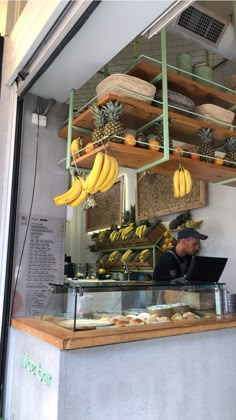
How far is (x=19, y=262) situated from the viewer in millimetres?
2623

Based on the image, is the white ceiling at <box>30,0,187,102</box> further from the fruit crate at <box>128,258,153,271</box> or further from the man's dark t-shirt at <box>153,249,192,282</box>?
the fruit crate at <box>128,258,153,271</box>

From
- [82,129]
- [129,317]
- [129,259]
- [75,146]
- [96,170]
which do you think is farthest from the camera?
[129,259]

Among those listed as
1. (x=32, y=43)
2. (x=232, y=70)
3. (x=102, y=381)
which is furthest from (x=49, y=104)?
(x=232, y=70)

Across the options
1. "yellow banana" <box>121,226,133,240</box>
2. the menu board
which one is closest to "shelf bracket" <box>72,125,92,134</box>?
the menu board

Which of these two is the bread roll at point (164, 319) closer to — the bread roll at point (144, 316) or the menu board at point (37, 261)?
the bread roll at point (144, 316)

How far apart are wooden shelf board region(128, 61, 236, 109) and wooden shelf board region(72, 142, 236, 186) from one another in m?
0.71

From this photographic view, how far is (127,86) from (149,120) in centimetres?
38

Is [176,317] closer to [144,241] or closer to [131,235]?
[144,241]

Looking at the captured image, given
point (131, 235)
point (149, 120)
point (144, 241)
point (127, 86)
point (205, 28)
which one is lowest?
point (144, 241)

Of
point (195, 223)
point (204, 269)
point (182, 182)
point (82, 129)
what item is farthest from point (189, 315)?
point (195, 223)

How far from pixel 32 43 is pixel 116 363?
2062 mm

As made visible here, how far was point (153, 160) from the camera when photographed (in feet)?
8.36

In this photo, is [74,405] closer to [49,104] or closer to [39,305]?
[39,305]

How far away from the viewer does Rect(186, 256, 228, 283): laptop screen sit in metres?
2.64
